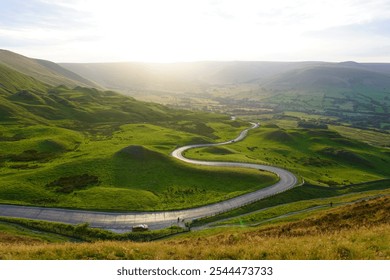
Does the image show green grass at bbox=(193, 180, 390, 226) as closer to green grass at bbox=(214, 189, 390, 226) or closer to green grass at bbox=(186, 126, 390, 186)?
green grass at bbox=(214, 189, 390, 226)

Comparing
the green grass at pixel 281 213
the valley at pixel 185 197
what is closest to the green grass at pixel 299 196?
the valley at pixel 185 197

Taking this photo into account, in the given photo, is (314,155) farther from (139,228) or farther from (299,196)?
(139,228)

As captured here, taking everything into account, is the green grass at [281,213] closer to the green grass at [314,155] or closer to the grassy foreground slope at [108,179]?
the grassy foreground slope at [108,179]

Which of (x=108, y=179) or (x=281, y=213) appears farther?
(x=108, y=179)

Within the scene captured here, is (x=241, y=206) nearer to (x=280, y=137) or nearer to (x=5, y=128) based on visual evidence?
(x=280, y=137)

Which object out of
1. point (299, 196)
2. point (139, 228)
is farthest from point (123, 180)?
point (299, 196)

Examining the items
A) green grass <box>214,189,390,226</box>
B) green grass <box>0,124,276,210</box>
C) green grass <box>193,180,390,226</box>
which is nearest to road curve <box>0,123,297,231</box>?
green grass <box>0,124,276,210</box>

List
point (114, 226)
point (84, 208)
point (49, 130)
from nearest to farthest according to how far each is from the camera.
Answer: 1. point (114, 226)
2. point (84, 208)
3. point (49, 130)

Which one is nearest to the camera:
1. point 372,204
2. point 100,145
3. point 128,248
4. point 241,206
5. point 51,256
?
point 51,256

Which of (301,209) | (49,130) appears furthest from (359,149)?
(49,130)

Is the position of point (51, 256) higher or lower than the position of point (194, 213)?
higher

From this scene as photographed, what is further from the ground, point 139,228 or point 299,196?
point 139,228
